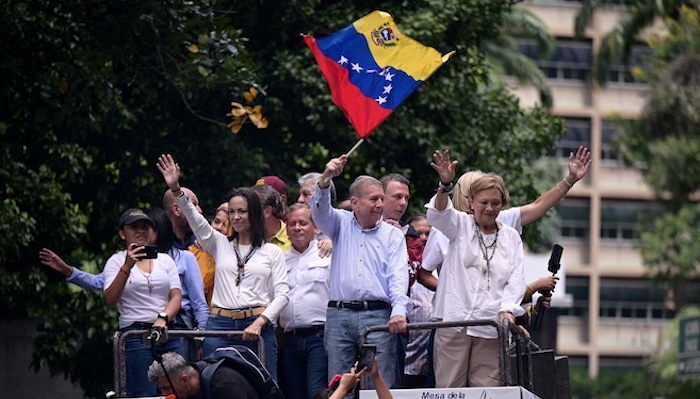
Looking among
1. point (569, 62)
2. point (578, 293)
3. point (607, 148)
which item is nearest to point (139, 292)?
point (578, 293)

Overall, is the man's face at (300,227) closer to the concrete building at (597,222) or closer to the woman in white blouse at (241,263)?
the woman in white blouse at (241,263)

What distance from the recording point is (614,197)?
64625 millimetres

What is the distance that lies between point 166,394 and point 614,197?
5591cm

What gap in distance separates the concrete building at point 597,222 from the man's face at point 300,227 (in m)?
51.4

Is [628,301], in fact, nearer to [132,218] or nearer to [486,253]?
[132,218]

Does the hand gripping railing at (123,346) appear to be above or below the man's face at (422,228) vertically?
below

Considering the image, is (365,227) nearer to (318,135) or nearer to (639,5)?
(318,135)

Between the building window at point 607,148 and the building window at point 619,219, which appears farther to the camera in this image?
the building window at point 619,219

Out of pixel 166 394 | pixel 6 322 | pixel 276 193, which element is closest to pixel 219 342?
pixel 166 394

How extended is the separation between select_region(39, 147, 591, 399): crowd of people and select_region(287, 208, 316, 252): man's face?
10 millimetres

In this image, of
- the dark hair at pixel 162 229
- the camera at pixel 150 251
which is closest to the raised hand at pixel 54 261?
the dark hair at pixel 162 229

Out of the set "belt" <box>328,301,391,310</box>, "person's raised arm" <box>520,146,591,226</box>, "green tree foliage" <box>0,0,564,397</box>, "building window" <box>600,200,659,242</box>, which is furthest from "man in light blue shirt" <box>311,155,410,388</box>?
"building window" <box>600,200,659,242</box>

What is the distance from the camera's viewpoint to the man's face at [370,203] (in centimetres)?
1073

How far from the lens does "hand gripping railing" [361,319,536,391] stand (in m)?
9.95
